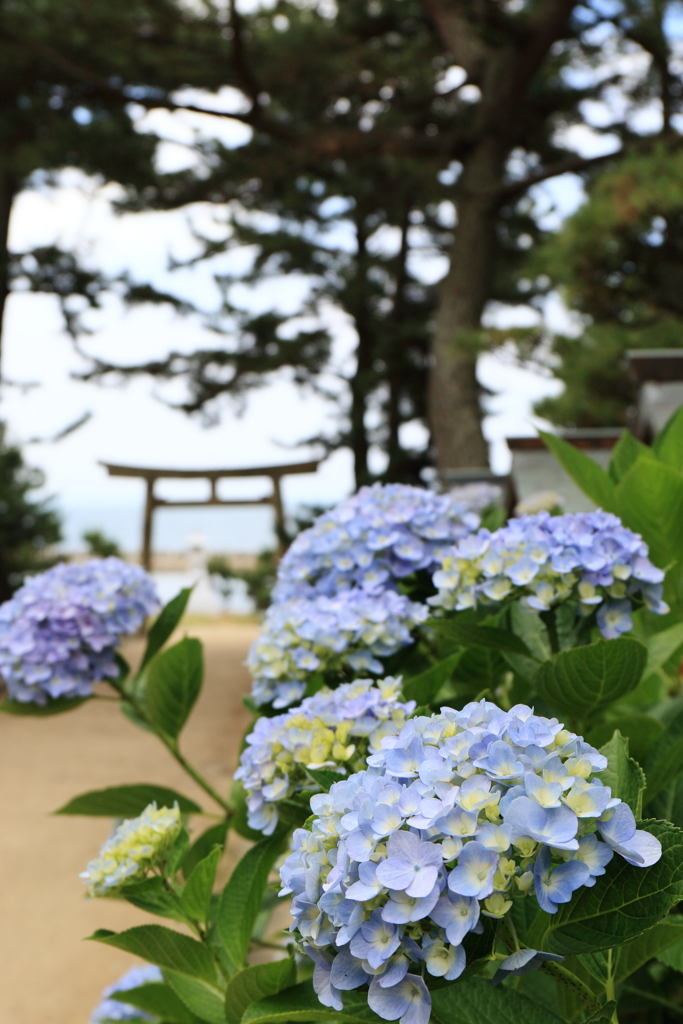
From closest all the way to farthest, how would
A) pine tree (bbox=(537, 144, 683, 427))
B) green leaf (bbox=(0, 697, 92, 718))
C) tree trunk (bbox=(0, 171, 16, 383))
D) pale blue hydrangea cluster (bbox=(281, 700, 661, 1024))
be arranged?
1. pale blue hydrangea cluster (bbox=(281, 700, 661, 1024))
2. green leaf (bbox=(0, 697, 92, 718))
3. pine tree (bbox=(537, 144, 683, 427))
4. tree trunk (bbox=(0, 171, 16, 383))

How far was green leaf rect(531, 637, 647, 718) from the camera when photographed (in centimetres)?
52

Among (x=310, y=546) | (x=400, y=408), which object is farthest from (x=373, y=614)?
(x=400, y=408)

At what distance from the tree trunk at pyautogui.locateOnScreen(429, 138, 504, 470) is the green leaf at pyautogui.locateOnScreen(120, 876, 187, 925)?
5452 millimetres

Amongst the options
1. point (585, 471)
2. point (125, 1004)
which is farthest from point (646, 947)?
point (125, 1004)

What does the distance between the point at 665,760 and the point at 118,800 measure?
52cm

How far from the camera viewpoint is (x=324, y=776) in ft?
1.57

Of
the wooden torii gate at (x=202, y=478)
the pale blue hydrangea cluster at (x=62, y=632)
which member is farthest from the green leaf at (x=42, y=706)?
the wooden torii gate at (x=202, y=478)

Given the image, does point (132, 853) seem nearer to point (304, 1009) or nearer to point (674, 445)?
point (304, 1009)

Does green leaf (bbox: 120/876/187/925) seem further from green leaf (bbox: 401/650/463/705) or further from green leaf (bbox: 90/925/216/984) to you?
green leaf (bbox: 401/650/463/705)

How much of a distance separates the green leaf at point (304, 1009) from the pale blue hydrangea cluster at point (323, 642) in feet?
0.85

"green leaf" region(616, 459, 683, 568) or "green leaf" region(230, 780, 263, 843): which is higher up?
"green leaf" region(616, 459, 683, 568)

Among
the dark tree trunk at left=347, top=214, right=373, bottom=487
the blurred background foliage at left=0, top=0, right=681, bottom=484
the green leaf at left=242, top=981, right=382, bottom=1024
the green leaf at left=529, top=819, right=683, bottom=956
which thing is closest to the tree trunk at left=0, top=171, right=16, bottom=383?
the blurred background foliage at left=0, top=0, right=681, bottom=484

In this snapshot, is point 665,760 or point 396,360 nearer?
point 665,760

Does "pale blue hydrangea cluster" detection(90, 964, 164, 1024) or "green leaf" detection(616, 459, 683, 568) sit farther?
"pale blue hydrangea cluster" detection(90, 964, 164, 1024)
